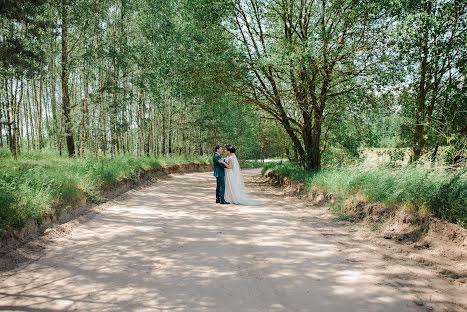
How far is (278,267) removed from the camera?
4375mm

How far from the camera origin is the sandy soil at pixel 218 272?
3.31 metres

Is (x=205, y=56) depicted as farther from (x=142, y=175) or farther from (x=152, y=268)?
(x=152, y=268)

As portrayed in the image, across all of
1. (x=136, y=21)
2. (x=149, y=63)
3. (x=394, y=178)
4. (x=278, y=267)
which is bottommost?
(x=278, y=267)

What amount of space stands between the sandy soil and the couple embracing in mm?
3700

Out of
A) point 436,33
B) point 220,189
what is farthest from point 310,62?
point 220,189

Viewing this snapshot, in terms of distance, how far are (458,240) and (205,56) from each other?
32.4 ft

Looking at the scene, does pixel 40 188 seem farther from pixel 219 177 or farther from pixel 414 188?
pixel 414 188

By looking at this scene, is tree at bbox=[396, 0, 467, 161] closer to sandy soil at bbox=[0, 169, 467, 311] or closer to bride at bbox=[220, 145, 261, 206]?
sandy soil at bbox=[0, 169, 467, 311]

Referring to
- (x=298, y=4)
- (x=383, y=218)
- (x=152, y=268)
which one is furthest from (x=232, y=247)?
(x=298, y=4)

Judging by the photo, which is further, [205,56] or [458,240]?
[205,56]

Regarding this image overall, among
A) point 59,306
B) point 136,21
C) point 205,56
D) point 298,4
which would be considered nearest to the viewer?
point 59,306

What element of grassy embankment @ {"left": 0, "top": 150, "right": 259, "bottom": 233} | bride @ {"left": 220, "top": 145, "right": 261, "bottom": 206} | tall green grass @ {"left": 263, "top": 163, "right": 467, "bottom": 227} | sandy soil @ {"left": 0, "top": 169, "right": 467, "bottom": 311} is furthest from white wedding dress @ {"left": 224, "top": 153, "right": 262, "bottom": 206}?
grassy embankment @ {"left": 0, "top": 150, "right": 259, "bottom": 233}

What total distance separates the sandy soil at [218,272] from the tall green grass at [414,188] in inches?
43.9

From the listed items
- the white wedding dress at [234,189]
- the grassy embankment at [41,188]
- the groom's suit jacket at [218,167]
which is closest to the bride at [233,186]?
the white wedding dress at [234,189]
